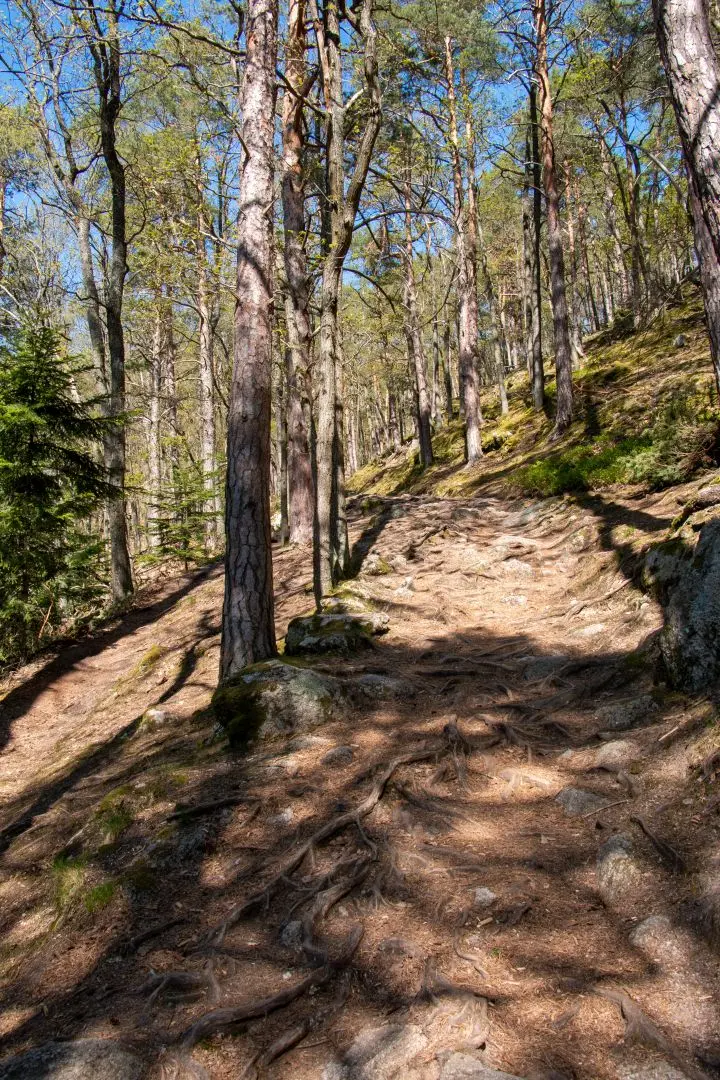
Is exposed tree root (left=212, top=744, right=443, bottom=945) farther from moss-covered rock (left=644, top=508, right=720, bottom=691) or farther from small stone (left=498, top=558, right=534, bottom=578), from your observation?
small stone (left=498, top=558, right=534, bottom=578)

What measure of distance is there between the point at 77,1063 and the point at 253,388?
488 centimetres

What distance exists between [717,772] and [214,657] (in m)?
6.24

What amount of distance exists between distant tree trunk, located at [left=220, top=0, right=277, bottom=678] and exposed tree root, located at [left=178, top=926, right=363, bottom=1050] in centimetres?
319

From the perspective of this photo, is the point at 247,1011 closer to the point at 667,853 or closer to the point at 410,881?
the point at 410,881

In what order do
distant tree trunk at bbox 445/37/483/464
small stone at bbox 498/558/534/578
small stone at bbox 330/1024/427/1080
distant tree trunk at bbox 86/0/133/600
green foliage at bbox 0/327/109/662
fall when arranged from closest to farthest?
small stone at bbox 330/1024/427/1080
small stone at bbox 498/558/534/578
green foliage at bbox 0/327/109/662
distant tree trunk at bbox 86/0/133/600
distant tree trunk at bbox 445/37/483/464

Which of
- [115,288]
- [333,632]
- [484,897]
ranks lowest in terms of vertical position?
[484,897]

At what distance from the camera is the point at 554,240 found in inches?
564

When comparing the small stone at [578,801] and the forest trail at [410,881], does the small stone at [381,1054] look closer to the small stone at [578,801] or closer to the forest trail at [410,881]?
the forest trail at [410,881]

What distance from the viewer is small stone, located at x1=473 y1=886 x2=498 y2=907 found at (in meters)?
2.51

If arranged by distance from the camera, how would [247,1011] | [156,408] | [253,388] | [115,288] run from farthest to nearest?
[156,408], [115,288], [253,388], [247,1011]

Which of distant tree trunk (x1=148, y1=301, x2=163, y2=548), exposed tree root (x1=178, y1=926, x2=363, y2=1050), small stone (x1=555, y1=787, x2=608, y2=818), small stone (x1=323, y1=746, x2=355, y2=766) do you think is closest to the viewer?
exposed tree root (x1=178, y1=926, x2=363, y2=1050)

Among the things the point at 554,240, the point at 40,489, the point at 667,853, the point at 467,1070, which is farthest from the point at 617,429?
the point at 467,1070

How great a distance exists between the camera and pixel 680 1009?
6.05 feet

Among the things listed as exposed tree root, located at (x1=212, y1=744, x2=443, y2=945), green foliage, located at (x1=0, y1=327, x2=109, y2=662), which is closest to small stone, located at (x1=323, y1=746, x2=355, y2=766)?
exposed tree root, located at (x1=212, y1=744, x2=443, y2=945)
